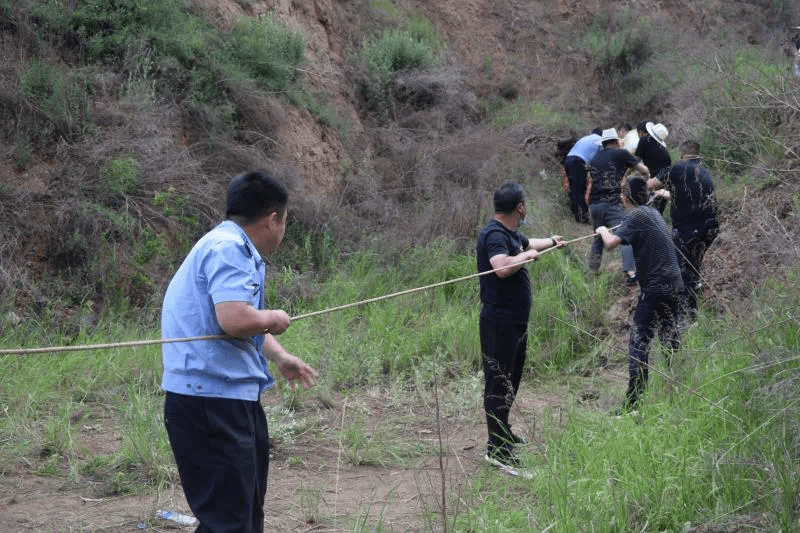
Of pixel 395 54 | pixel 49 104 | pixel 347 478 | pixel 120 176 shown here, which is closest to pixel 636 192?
pixel 347 478

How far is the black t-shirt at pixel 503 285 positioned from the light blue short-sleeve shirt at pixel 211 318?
2.32 m

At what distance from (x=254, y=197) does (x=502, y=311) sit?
7.78 ft

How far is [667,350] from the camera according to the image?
20.7 feet

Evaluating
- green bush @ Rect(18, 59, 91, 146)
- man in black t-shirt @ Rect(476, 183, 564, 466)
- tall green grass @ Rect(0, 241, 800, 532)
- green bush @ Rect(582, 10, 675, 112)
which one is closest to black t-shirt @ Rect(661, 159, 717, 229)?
tall green grass @ Rect(0, 241, 800, 532)

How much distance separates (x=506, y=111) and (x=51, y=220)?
343 inches

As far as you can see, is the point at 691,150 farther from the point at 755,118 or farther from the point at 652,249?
the point at 652,249

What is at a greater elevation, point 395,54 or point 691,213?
point 395,54

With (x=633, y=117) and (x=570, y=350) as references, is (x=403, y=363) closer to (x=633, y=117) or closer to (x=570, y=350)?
(x=570, y=350)

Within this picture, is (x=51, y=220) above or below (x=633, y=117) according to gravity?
above

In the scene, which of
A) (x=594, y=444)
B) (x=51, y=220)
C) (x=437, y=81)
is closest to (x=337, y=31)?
(x=437, y=81)

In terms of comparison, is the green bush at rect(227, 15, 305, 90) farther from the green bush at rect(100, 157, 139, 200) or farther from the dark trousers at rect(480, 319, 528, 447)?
the dark trousers at rect(480, 319, 528, 447)

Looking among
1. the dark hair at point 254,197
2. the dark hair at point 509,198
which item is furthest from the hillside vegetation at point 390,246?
the dark hair at point 254,197

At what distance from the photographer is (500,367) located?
5.70 metres

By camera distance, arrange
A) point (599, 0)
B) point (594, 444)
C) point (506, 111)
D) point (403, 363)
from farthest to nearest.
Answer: point (599, 0)
point (506, 111)
point (403, 363)
point (594, 444)
